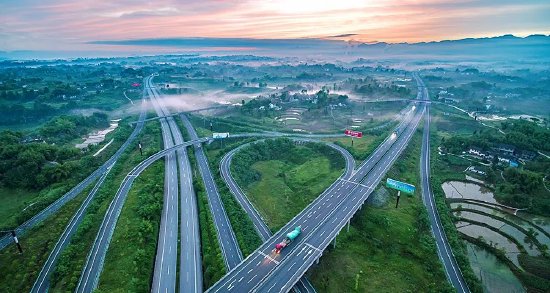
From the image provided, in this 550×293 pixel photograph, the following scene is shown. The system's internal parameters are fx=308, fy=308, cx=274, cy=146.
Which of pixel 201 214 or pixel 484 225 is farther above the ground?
pixel 201 214

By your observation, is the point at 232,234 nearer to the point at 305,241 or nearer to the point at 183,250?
the point at 183,250

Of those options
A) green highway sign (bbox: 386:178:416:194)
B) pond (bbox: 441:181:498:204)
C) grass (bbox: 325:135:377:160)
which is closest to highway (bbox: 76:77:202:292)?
green highway sign (bbox: 386:178:416:194)

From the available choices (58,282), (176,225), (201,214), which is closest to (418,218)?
(201,214)

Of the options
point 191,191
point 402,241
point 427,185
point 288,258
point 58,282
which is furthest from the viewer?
point 427,185

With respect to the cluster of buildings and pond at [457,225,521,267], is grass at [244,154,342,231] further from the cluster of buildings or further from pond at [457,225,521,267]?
the cluster of buildings

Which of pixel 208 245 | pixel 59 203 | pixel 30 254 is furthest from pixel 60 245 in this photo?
pixel 208 245

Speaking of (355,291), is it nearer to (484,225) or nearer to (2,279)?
(484,225)
